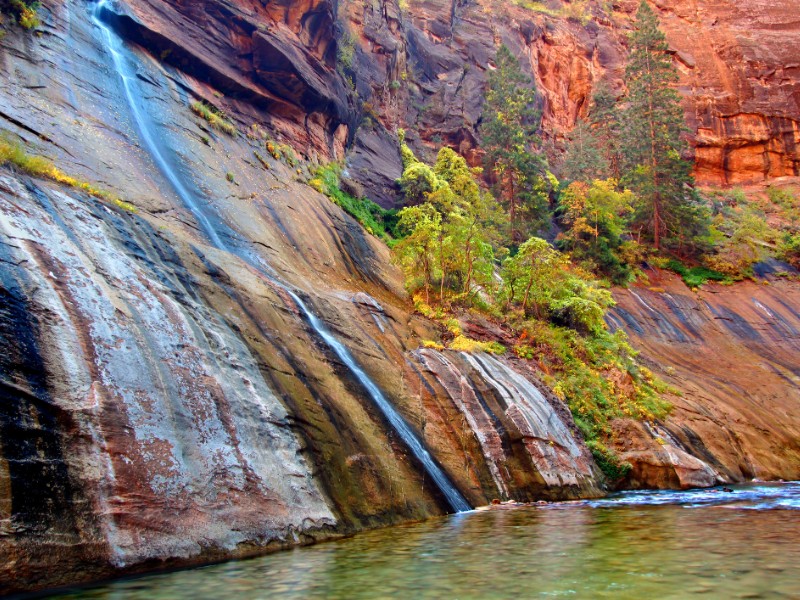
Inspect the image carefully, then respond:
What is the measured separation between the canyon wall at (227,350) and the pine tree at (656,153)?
737 centimetres

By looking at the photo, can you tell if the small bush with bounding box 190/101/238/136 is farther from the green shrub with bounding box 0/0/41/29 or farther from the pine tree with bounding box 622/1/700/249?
the pine tree with bounding box 622/1/700/249

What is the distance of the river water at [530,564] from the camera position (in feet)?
15.5

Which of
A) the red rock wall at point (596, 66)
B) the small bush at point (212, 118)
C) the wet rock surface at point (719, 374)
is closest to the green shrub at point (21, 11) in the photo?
the small bush at point (212, 118)

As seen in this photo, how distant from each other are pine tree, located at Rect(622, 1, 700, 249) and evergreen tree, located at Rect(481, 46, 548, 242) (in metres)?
6.22

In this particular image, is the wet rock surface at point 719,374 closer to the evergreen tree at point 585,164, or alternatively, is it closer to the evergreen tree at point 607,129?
the evergreen tree at point 585,164

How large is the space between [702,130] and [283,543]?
5491 centimetres

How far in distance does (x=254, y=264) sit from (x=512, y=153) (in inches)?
952

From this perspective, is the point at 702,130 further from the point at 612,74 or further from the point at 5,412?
the point at 5,412

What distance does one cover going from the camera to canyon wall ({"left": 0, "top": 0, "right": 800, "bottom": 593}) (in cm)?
590

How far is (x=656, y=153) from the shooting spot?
113 feet

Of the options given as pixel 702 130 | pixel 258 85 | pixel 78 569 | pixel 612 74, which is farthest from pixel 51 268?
pixel 612 74

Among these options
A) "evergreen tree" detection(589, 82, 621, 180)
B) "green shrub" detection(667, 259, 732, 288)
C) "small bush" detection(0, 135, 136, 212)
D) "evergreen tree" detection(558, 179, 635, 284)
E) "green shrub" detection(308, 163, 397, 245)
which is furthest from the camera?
"evergreen tree" detection(589, 82, 621, 180)

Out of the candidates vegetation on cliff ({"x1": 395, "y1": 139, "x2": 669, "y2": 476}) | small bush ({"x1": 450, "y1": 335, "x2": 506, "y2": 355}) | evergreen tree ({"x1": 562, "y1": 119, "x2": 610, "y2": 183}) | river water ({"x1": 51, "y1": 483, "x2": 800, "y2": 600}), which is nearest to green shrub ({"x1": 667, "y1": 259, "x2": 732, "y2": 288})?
evergreen tree ({"x1": 562, "y1": 119, "x2": 610, "y2": 183})

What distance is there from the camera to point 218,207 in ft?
51.3
